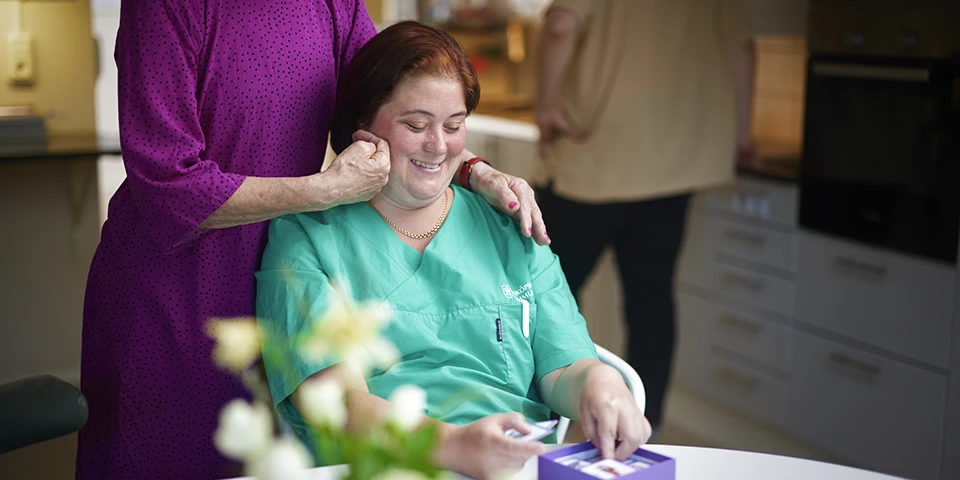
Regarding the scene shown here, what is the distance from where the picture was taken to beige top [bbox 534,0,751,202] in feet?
9.30

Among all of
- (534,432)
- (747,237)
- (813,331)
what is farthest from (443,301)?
(747,237)

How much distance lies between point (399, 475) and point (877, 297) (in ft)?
7.93

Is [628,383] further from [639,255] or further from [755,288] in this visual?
[755,288]

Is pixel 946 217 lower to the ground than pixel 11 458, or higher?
higher

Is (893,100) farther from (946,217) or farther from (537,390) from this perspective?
(537,390)

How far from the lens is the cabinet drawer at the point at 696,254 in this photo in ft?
10.9

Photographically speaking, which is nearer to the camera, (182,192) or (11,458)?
(182,192)

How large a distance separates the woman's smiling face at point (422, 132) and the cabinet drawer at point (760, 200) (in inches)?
70.6

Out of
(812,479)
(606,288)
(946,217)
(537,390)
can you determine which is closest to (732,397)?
(606,288)

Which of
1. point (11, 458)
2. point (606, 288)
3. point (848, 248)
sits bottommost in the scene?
point (11, 458)

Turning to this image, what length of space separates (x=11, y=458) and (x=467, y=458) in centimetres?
249

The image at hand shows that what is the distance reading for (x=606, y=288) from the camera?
12.2 ft

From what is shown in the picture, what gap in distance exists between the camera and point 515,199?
1.49 m

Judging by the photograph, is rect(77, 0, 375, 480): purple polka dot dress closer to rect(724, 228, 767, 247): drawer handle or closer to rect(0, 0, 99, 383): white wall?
rect(724, 228, 767, 247): drawer handle
